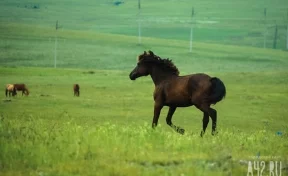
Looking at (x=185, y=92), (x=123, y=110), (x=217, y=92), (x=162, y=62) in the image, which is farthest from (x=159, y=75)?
(x=123, y=110)

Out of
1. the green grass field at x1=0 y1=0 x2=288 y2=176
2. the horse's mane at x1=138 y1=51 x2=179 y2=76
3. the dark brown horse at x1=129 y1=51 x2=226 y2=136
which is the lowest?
the green grass field at x1=0 y1=0 x2=288 y2=176

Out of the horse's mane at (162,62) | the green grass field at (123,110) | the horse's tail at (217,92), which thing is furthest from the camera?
the horse's mane at (162,62)

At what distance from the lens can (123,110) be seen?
32.9m

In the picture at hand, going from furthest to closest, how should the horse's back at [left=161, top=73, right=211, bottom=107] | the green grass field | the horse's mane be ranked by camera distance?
the horse's mane, the horse's back at [left=161, top=73, right=211, bottom=107], the green grass field

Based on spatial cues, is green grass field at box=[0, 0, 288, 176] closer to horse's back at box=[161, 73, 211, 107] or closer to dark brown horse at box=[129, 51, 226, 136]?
dark brown horse at box=[129, 51, 226, 136]

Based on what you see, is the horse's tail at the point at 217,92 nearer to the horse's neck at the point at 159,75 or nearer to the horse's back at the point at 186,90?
the horse's back at the point at 186,90

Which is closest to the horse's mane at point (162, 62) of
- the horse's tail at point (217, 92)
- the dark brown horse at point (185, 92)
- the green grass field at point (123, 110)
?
the dark brown horse at point (185, 92)

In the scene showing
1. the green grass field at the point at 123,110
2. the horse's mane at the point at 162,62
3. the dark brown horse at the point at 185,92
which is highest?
the horse's mane at the point at 162,62

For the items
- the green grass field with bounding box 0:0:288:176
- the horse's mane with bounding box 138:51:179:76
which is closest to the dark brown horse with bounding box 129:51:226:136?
the horse's mane with bounding box 138:51:179:76

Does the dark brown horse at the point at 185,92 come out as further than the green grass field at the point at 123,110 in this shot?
Yes

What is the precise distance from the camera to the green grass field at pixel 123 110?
9.82 m

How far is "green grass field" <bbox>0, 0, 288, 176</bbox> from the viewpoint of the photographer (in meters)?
9.82

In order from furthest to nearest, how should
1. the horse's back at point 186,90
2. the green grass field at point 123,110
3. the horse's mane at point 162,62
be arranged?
the horse's mane at point 162,62 < the horse's back at point 186,90 < the green grass field at point 123,110

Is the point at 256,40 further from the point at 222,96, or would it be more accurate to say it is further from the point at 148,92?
the point at 222,96
